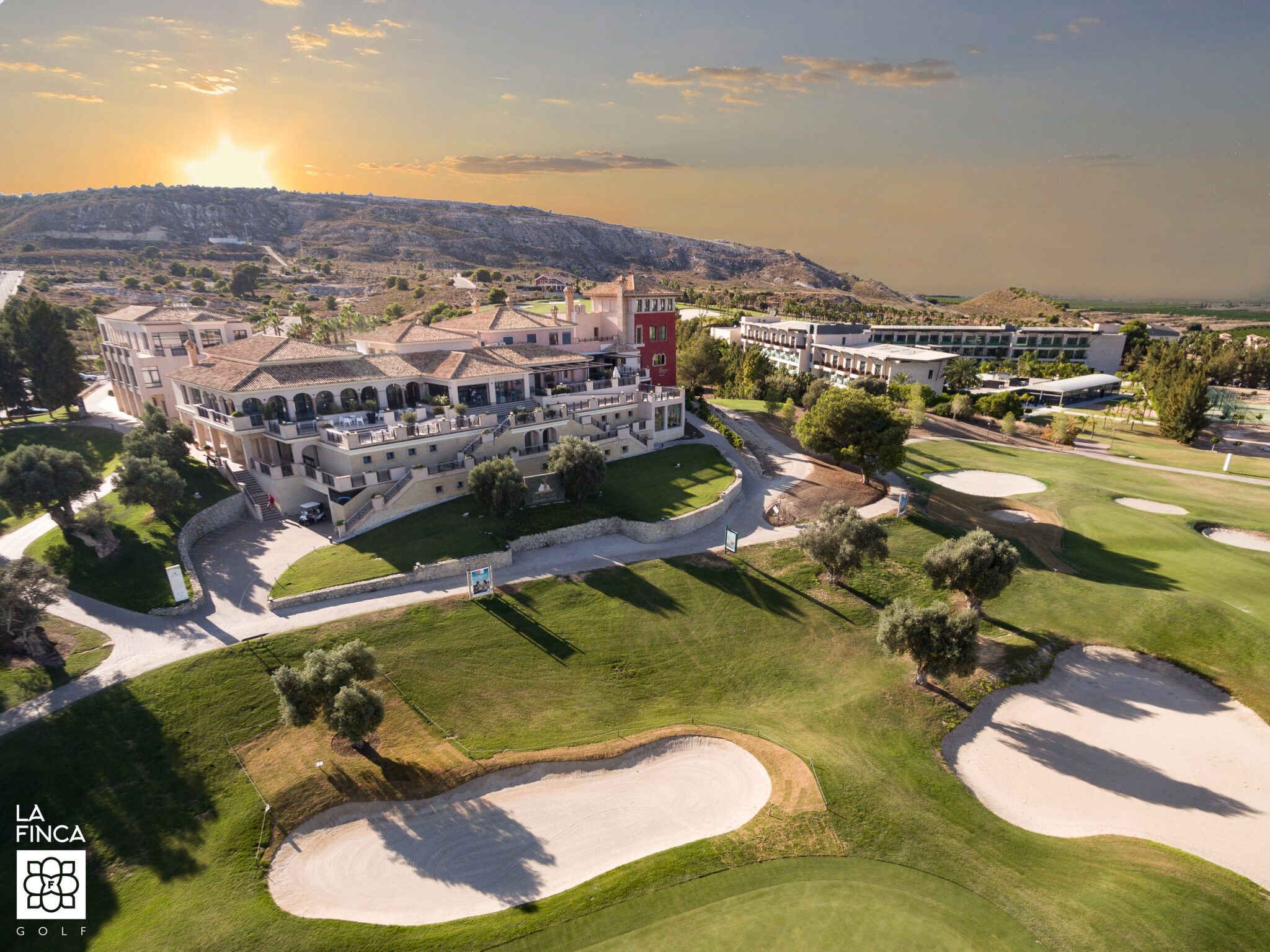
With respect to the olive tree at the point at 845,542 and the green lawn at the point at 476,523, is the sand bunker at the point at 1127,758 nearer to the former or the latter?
the olive tree at the point at 845,542

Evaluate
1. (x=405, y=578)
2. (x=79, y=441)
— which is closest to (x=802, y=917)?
(x=405, y=578)

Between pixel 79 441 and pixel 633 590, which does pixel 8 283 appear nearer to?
pixel 79 441

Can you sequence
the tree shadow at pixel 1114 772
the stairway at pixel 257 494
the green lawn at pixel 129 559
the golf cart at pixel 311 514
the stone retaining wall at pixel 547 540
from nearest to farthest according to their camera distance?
1. the tree shadow at pixel 1114 772
2. the green lawn at pixel 129 559
3. the stone retaining wall at pixel 547 540
4. the golf cart at pixel 311 514
5. the stairway at pixel 257 494

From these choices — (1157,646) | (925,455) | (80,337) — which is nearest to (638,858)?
(1157,646)

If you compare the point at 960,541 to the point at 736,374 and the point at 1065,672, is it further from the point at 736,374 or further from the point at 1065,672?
the point at 736,374

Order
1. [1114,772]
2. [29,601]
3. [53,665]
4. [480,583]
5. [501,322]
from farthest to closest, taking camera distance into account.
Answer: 1. [501,322]
2. [480,583]
3. [53,665]
4. [29,601]
5. [1114,772]

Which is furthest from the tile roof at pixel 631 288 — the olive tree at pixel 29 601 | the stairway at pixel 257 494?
the olive tree at pixel 29 601
